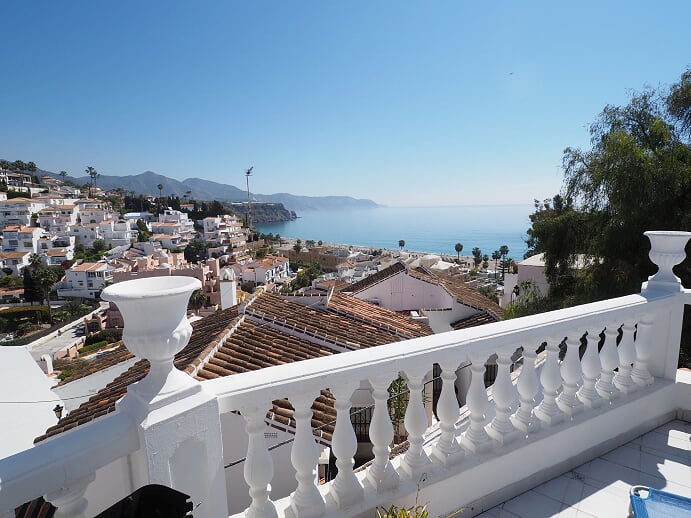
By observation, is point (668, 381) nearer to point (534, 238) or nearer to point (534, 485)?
point (534, 485)

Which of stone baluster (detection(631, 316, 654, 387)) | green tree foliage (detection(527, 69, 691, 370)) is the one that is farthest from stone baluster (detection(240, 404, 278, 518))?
green tree foliage (detection(527, 69, 691, 370))

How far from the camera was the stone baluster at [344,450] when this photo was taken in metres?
1.65

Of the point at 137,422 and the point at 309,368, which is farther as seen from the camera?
the point at 309,368

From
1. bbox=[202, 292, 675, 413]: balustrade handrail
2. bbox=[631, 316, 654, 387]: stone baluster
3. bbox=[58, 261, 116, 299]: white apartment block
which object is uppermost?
bbox=[202, 292, 675, 413]: balustrade handrail

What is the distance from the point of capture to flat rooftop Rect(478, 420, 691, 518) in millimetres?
2139

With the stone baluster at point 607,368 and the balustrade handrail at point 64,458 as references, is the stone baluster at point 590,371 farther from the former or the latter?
the balustrade handrail at point 64,458

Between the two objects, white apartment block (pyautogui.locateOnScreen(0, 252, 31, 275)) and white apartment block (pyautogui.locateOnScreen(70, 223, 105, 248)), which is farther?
white apartment block (pyautogui.locateOnScreen(70, 223, 105, 248))

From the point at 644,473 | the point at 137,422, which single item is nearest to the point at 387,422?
the point at 137,422

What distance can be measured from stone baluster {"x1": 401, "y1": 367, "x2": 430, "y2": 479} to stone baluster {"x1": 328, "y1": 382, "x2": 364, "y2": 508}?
29 cm

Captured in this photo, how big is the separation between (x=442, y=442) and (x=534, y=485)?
0.82 metres

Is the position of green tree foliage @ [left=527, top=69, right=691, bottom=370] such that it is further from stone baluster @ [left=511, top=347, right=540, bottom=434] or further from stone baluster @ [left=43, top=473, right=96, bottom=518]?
stone baluster @ [left=43, top=473, right=96, bottom=518]

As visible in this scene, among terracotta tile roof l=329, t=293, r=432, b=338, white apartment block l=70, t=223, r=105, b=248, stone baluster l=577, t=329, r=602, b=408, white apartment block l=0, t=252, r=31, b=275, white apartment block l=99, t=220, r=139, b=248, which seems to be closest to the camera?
stone baluster l=577, t=329, r=602, b=408

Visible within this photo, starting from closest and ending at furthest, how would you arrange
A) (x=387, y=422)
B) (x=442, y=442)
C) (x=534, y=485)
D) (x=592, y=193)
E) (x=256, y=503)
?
(x=256, y=503) < (x=387, y=422) < (x=442, y=442) < (x=534, y=485) < (x=592, y=193)

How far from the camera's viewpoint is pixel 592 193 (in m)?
8.90
